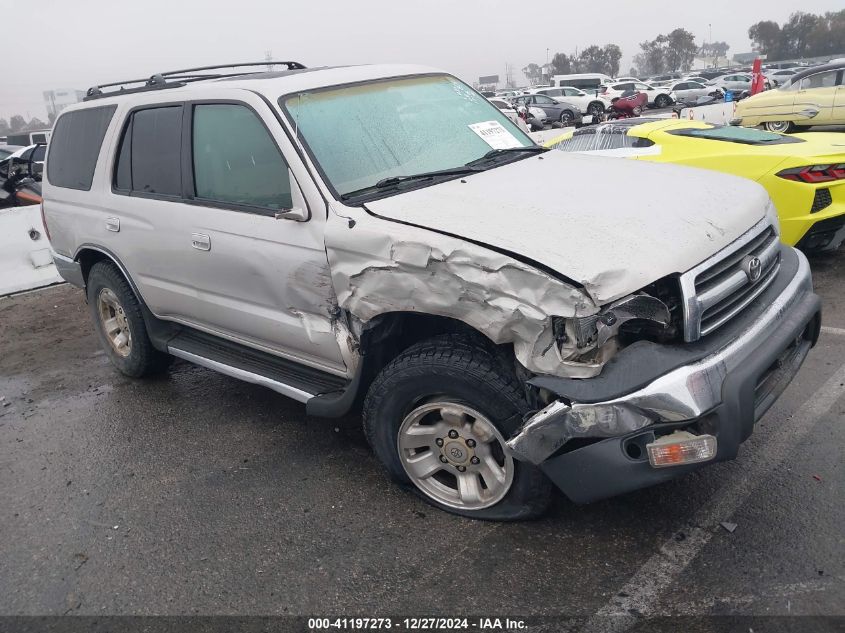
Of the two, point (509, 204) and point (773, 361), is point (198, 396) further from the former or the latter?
point (773, 361)

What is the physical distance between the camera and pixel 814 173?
554 cm

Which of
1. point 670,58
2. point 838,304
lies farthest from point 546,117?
point 670,58

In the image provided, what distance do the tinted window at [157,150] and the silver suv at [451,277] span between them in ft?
0.05

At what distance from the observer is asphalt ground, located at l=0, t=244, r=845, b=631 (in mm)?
2664

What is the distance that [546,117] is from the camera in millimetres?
32812

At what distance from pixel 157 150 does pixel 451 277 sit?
2325 millimetres

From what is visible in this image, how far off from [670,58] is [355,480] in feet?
392

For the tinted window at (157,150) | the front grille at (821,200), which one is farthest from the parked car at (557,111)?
the tinted window at (157,150)

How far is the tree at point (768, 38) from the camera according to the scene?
310ft

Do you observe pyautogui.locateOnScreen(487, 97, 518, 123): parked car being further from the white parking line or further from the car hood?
the white parking line

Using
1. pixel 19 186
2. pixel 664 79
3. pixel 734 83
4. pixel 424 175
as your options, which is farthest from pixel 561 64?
pixel 424 175

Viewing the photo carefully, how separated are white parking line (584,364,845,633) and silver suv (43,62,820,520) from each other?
0.39 metres

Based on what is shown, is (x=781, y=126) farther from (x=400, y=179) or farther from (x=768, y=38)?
(x=768, y=38)

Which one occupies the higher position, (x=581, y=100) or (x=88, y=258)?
(x=581, y=100)
